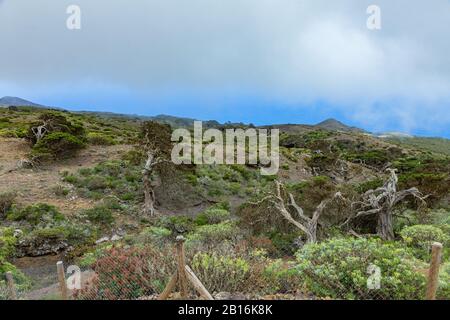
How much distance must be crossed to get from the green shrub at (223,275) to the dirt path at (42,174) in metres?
12.9

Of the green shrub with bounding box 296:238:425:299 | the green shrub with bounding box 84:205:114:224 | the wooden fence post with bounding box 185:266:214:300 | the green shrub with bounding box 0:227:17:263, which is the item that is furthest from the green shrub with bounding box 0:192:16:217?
the green shrub with bounding box 296:238:425:299

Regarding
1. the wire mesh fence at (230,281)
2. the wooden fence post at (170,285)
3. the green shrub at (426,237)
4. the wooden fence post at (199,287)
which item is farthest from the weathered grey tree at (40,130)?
the wooden fence post at (199,287)

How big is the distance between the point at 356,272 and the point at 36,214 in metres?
14.8

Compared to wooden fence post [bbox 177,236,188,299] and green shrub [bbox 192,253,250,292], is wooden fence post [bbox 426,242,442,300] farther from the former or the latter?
wooden fence post [bbox 177,236,188,299]

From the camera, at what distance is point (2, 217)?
705 inches

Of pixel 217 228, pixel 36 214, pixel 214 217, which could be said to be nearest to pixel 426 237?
pixel 217 228

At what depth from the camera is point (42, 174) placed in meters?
23.9

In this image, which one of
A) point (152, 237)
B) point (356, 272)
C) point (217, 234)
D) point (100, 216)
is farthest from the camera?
point (100, 216)

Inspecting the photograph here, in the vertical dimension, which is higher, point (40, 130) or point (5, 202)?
point (40, 130)

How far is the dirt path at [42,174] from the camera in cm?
2011

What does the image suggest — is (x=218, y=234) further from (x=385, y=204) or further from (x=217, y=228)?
(x=385, y=204)

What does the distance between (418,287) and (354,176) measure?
3151 centimetres

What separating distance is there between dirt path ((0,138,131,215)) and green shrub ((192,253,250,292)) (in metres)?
12.9
